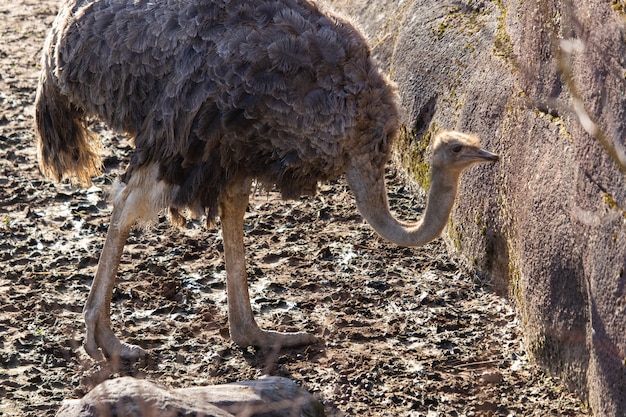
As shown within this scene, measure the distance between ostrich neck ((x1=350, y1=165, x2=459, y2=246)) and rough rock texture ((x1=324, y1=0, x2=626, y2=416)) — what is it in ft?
1.91

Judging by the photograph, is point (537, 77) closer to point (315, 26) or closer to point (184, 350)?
point (315, 26)

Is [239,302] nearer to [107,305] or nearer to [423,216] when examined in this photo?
[107,305]

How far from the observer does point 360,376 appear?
5.21m

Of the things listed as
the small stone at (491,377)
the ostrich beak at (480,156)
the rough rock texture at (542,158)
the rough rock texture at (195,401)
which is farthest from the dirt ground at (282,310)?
the ostrich beak at (480,156)

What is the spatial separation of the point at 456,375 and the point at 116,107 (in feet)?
7.02

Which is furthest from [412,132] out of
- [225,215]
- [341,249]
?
[225,215]

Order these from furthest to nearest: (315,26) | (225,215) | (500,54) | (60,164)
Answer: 1. (500,54)
2. (60,164)
3. (225,215)
4. (315,26)

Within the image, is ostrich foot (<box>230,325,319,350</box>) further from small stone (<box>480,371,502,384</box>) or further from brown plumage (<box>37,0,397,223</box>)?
small stone (<box>480,371,502,384</box>)

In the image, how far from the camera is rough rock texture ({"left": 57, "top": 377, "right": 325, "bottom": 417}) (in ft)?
12.1

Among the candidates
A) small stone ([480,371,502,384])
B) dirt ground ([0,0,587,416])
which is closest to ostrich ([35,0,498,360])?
dirt ground ([0,0,587,416])

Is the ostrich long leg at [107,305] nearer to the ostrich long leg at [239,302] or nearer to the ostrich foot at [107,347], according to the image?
the ostrich foot at [107,347]

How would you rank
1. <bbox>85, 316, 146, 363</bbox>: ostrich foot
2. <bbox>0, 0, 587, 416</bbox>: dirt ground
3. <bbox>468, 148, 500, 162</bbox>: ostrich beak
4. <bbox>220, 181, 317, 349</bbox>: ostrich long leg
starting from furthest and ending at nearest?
1. <bbox>220, 181, 317, 349</bbox>: ostrich long leg
2. <bbox>85, 316, 146, 363</bbox>: ostrich foot
3. <bbox>0, 0, 587, 416</bbox>: dirt ground
4. <bbox>468, 148, 500, 162</bbox>: ostrich beak

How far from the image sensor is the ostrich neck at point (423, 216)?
4.86m

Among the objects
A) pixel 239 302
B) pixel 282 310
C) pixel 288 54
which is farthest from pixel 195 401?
pixel 282 310
